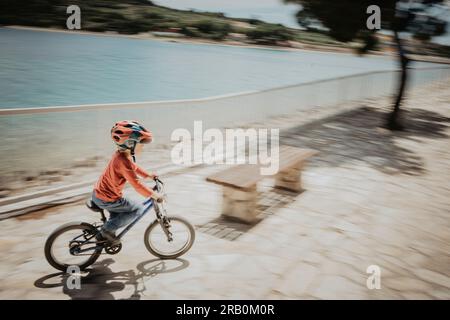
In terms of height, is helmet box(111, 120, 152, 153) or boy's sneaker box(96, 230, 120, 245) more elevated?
helmet box(111, 120, 152, 153)

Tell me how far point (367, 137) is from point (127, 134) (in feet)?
29.4

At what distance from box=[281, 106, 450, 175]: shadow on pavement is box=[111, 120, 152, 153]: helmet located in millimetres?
5295

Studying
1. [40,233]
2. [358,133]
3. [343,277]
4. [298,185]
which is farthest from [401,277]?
[358,133]

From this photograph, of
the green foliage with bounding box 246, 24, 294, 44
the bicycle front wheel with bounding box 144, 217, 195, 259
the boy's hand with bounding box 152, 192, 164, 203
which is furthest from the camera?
the green foliage with bounding box 246, 24, 294, 44

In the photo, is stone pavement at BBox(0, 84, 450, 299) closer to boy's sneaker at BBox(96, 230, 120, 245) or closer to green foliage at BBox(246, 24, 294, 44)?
boy's sneaker at BBox(96, 230, 120, 245)

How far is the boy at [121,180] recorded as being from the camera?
3736mm

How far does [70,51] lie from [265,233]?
76.1 m

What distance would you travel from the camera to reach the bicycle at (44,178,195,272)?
3930 millimetres

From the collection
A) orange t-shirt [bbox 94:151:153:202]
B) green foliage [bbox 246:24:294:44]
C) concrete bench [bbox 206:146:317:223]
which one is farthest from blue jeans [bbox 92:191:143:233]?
green foliage [bbox 246:24:294:44]

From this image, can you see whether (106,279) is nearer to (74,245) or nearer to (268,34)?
(74,245)

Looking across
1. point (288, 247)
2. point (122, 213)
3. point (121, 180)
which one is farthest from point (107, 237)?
point (288, 247)

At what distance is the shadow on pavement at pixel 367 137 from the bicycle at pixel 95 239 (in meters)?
4.65

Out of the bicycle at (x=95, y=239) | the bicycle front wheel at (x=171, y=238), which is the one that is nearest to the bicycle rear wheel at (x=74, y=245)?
the bicycle at (x=95, y=239)

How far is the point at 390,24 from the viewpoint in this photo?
13.4m
